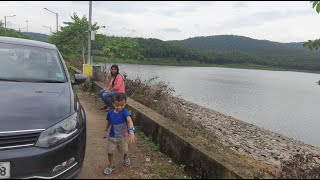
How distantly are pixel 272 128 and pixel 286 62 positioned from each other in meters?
113

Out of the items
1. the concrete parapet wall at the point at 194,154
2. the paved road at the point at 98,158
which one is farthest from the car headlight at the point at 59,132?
the concrete parapet wall at the point at 194,154

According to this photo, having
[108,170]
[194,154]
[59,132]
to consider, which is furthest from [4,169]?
[194,154]

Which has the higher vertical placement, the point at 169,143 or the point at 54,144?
the point at 54,144

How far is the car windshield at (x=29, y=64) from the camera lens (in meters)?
4.54

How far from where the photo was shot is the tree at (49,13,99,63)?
21516 mm

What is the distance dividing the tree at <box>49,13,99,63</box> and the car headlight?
18.0 metres

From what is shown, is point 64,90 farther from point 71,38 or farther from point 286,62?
point 286,62

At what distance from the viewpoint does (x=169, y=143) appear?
5.30 meters

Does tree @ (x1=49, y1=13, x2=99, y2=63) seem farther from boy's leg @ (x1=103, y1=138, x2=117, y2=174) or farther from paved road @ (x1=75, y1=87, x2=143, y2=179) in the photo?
boy's leg @ (x1=103, y1=138, x2=117, y2=174)

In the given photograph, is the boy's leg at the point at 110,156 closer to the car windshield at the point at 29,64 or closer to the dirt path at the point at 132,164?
the dirt path at the point at 132,164

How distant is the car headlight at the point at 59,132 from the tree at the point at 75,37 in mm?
17992

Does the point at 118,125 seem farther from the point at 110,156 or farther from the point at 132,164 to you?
the point at 132,164

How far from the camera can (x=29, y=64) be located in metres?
4.82

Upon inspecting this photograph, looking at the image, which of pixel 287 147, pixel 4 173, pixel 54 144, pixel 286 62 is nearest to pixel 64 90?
pixel 54 144
